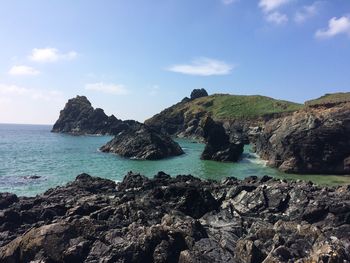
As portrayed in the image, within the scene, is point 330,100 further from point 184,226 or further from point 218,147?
point 184,226

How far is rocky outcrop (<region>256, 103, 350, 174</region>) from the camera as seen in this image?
2672 inches

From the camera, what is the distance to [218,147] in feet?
297

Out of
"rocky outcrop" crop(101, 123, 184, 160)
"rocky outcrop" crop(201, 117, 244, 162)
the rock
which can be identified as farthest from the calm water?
the rock

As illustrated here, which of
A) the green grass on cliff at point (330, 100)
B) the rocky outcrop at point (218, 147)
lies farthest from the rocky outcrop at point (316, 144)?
the green grass on cliff at point (330, 100)

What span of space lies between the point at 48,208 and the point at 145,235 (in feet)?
50.5

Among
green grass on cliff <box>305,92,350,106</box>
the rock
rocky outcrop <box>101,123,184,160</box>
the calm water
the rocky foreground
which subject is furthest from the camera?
rocky outcrop <box>101,123,184,160</box>

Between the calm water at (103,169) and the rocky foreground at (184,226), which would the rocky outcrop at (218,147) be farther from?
the rocky foreground at (184,226)

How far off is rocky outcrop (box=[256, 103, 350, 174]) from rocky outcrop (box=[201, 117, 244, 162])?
11055 mm

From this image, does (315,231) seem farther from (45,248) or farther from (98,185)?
(98,185)

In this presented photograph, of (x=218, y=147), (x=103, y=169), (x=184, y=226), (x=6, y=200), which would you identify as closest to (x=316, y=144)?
(x=218, y=147)

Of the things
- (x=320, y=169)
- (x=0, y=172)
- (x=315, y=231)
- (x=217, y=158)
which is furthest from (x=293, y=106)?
(x=315, y=231)

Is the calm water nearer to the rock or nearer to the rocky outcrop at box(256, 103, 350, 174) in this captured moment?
the rocky outcrop at box(256, 103, 350, 174)

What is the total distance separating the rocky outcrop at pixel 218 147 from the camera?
A: 86188 mm

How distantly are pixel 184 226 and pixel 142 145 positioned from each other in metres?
73.5
